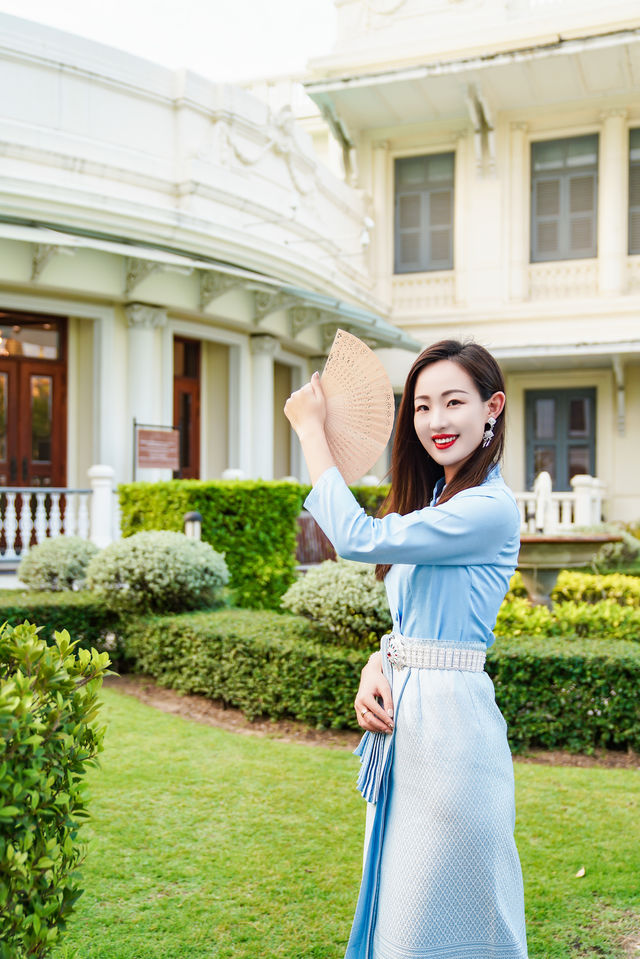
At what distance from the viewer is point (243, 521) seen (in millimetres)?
8312

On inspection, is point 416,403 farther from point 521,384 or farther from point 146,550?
point 521,384

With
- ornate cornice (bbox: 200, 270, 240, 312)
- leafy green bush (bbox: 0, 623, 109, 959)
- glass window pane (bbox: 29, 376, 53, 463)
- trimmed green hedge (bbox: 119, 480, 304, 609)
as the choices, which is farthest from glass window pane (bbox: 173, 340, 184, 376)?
leafy green bush (bbox: 0, 623, 109, 959)

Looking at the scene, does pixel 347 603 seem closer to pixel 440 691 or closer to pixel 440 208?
pixel 440 691

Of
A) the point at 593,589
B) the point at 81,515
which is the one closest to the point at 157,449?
Result: the point at 81,515

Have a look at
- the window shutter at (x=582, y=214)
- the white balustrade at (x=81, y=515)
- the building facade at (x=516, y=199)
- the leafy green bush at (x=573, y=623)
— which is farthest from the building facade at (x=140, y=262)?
the leafy green bush at (x=573, y=623)

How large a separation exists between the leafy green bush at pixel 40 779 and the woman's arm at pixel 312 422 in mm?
634

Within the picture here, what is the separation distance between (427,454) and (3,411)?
960 centimetres

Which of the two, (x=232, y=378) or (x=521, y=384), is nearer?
(x=232, y=378)

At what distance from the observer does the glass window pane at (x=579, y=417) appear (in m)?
16.2

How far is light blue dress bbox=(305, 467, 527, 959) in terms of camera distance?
1.70 metres

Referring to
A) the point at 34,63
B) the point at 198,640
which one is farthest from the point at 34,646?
the point at 34,63

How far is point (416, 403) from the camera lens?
75.2 inches

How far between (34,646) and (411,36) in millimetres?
16368

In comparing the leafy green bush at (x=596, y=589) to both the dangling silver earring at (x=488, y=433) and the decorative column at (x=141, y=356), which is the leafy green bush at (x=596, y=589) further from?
the dangling silver earring at (x=488, y=433)
